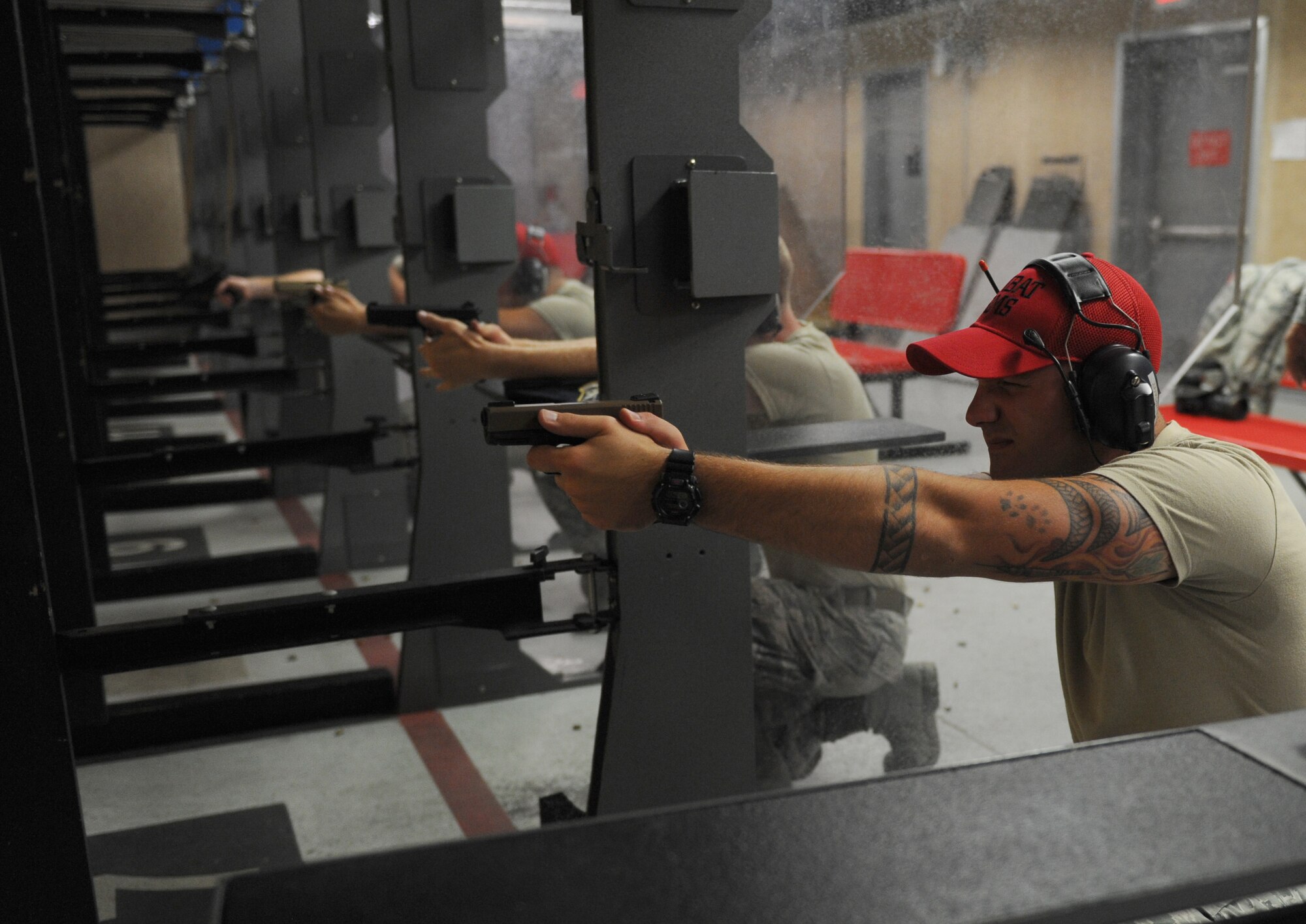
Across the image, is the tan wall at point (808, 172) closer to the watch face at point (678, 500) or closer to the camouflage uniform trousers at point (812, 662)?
the camouflage uniform trousers at point (812, 662)

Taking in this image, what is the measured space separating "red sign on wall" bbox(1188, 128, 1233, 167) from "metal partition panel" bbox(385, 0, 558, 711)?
1.88 m

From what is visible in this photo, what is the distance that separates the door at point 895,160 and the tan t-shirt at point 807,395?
1.02 feet

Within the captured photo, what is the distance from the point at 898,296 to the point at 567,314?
1.36 m

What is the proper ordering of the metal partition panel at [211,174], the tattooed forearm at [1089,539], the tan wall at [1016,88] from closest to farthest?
the tattooed forearm at [1089,539] → the tan wall at [1016,88] → the metal partition panel at [211,174]

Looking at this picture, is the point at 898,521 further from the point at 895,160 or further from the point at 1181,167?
the point at 1181,167

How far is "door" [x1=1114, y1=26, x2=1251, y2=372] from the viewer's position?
108 inches

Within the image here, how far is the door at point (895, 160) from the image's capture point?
2643 mm

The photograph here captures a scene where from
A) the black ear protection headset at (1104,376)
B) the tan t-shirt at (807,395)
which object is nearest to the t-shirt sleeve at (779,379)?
the tan t-shirt at (807,395)

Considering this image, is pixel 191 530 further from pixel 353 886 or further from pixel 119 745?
pixel 353 886

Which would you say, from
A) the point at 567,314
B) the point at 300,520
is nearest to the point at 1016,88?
the point at 567,314

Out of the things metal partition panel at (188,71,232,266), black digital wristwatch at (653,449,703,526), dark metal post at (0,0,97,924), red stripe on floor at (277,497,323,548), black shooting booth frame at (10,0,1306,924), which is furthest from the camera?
metal partition panel at (188,71,232,266)

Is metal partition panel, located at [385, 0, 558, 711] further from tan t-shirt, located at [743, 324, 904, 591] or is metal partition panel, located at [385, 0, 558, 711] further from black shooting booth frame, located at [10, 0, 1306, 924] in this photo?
tan t-shirt, located at [743, 324, 904, 591]

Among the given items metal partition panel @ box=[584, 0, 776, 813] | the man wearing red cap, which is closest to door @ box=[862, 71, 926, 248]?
metal partition panel @ box=[584, 0, 776, 813]

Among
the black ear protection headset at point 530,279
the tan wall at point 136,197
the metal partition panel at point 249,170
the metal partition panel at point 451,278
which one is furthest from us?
the tan wall at point 136,197
